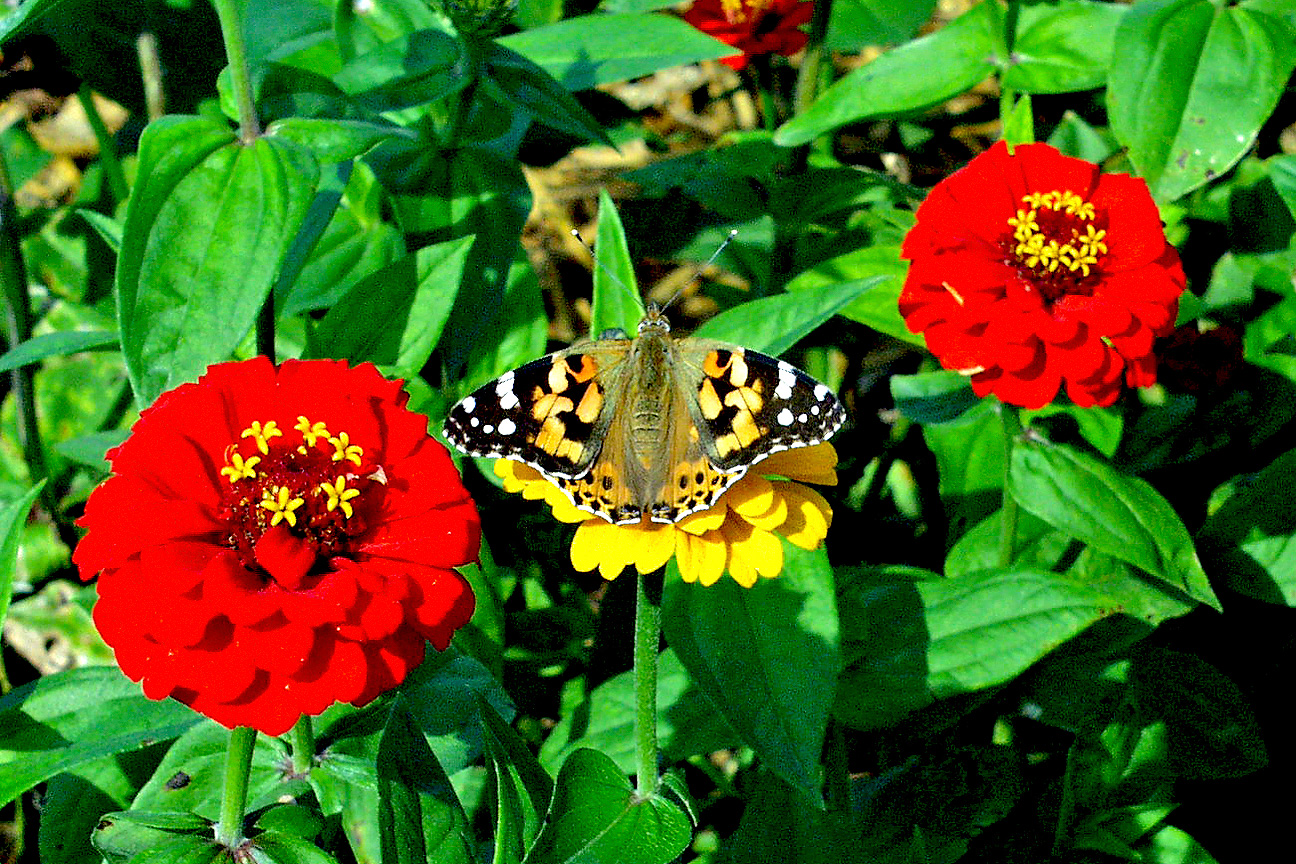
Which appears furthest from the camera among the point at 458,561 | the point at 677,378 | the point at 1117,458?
the point at 1117,458

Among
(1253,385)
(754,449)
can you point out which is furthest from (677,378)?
(1253,385)

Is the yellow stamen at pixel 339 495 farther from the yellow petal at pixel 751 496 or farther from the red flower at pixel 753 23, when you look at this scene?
the red flower at pixel 753 23

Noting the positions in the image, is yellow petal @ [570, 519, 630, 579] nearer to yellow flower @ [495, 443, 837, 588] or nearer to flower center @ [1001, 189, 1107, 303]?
yellow flower @ [495, 443, 837, 588]

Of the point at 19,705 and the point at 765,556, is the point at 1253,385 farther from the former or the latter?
the point at 19,705

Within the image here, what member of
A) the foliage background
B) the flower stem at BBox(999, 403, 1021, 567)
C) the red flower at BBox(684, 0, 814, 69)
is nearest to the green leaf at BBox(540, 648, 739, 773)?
the foliage background

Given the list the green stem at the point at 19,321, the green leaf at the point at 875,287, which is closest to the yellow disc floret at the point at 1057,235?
the green leaf at the point at 875,287

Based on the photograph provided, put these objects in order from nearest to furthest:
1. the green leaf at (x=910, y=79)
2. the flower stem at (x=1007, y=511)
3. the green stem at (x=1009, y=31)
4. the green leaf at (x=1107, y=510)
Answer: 1. the green leaf at (x=1107, y=510)
2. the flower stem at (x=1007, y=511)
3. the green leaf at (x=910, y=79)
4. the green stem at (x=1009, y=31)

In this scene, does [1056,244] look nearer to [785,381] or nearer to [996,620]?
[996,620]
